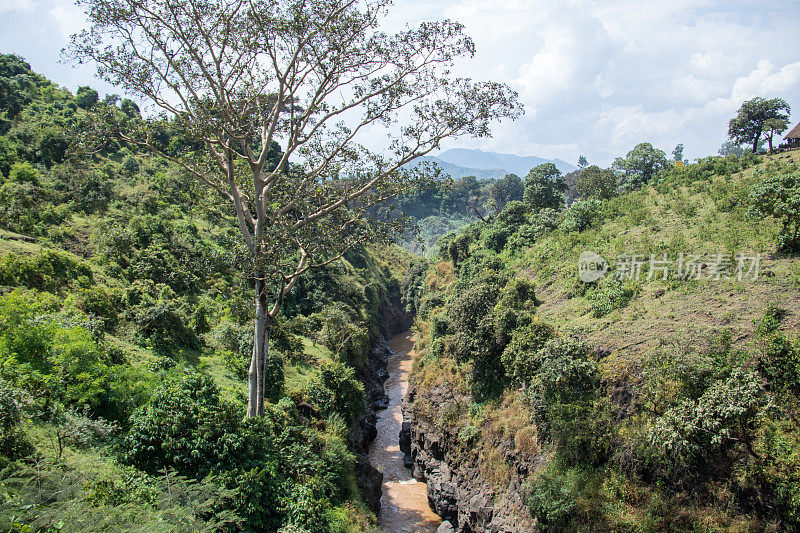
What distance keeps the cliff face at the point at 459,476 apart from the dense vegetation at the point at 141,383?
4507mm

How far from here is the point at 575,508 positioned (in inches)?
487

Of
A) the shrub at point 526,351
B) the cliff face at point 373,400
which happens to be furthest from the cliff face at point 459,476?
the shrub at point 526,351

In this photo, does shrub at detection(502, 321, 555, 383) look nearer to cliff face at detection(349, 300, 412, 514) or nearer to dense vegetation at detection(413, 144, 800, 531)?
dense vegetation at detection(413, 144, 800, 531)

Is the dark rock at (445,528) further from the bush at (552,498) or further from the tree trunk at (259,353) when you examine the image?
the tree trunk at (259,353)

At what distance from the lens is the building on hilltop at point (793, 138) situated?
32.2 metres

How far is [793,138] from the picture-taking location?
32.6 m

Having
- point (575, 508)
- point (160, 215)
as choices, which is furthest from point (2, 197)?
point (575, 508)

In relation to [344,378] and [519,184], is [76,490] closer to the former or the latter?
[344,378]

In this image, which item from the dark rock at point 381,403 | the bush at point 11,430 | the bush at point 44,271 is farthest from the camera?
the dark rock at point 381,403

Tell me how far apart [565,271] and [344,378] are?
14424mm

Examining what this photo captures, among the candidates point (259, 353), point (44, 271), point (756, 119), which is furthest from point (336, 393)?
point (756, 119)

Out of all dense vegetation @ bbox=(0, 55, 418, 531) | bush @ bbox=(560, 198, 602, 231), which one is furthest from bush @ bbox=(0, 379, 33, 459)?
bush @ bbox=(560, 198, 602, 231)

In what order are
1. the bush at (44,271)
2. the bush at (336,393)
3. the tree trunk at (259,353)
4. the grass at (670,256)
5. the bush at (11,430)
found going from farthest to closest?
the bush at (336,393)
the bush at (44,271)
the grass at (670,256)
the tree trunk at (259,353)
the bush at (11,430)

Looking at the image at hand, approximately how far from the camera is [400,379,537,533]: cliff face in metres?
15.3
